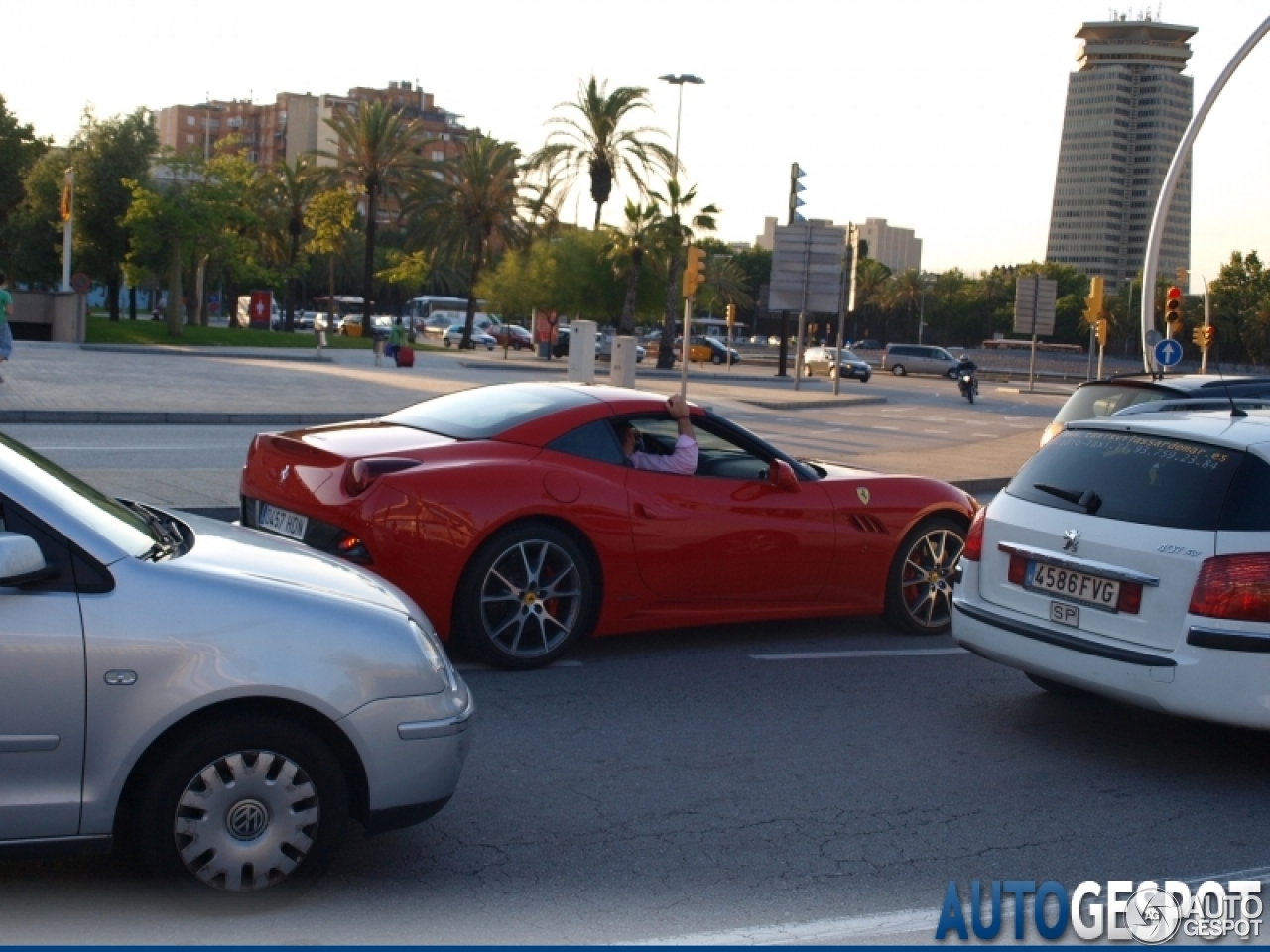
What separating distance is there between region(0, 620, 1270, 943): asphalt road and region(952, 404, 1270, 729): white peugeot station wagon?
17.8 inches

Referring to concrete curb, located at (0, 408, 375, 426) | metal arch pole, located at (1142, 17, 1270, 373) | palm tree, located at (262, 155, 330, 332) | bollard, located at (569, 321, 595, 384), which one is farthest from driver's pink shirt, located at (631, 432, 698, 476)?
palm tree, located at (262, 155, 330, 332)

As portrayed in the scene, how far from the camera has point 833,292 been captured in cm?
3912

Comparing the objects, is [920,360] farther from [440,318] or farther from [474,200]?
[440,318]

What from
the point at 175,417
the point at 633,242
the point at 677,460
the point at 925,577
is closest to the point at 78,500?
the point at 677,460

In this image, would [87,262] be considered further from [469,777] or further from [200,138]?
[200,138]

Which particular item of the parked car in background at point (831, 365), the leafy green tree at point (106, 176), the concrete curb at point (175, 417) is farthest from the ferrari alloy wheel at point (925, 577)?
the leafy green tree at point (106, 176)

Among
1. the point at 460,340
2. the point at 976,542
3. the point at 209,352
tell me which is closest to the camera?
the point at 976,542

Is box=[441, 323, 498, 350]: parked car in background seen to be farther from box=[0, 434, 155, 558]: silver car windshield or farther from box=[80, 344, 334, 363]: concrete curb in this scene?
box=[0, 434, 155, 558]: silver car windshield

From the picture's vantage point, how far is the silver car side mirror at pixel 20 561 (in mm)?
3705

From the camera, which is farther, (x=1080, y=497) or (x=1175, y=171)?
(x=1175, y=171)

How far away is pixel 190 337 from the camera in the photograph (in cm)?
5084

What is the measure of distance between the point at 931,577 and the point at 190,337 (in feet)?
152

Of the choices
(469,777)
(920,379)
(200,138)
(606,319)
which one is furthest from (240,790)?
(200,138)

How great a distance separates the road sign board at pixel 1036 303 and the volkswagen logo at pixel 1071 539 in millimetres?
45967
